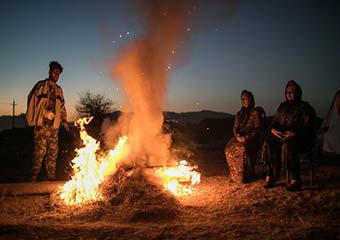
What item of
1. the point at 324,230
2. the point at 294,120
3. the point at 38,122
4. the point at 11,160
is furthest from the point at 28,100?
the point at 11,160

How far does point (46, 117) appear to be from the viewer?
7297mm

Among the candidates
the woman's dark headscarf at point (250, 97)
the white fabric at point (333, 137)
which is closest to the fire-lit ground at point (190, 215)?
the woman's dark headscarf at point (250, 97)

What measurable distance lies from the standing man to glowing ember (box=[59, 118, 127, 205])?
1.78 feet

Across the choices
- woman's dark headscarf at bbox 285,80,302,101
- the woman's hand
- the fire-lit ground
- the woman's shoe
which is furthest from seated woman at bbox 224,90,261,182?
the woman's shoe

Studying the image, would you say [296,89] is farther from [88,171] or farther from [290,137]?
Answer: [88,171]

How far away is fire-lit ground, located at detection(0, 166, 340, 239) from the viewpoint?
169 inches

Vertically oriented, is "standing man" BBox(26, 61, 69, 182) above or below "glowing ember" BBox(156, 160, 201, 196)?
above

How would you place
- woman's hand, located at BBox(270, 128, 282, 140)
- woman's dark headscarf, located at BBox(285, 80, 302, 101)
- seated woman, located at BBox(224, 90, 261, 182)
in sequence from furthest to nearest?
seated woman, located at BBox(224, 90, 261, 182) < woman's dark headscarf, located at BBox(285, 80, 302, 101) < woman's hand, located at BBox(270, 128, 282, 140)

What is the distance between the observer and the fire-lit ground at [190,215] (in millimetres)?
4289

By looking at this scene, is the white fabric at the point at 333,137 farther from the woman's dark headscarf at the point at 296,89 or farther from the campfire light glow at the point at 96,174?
the campfire light glow at the point at 96,174

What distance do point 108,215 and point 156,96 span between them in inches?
159

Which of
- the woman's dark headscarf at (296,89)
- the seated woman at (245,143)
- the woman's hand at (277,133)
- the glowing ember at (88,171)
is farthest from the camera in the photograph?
the seated woman at (245,143)

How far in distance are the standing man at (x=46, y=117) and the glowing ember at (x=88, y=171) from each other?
54 centimetres

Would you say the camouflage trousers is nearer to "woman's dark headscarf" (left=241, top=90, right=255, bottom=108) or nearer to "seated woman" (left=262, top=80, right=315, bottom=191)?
"woman's dark headscarf" (left=241, top=90, right=255, bottom=108)
